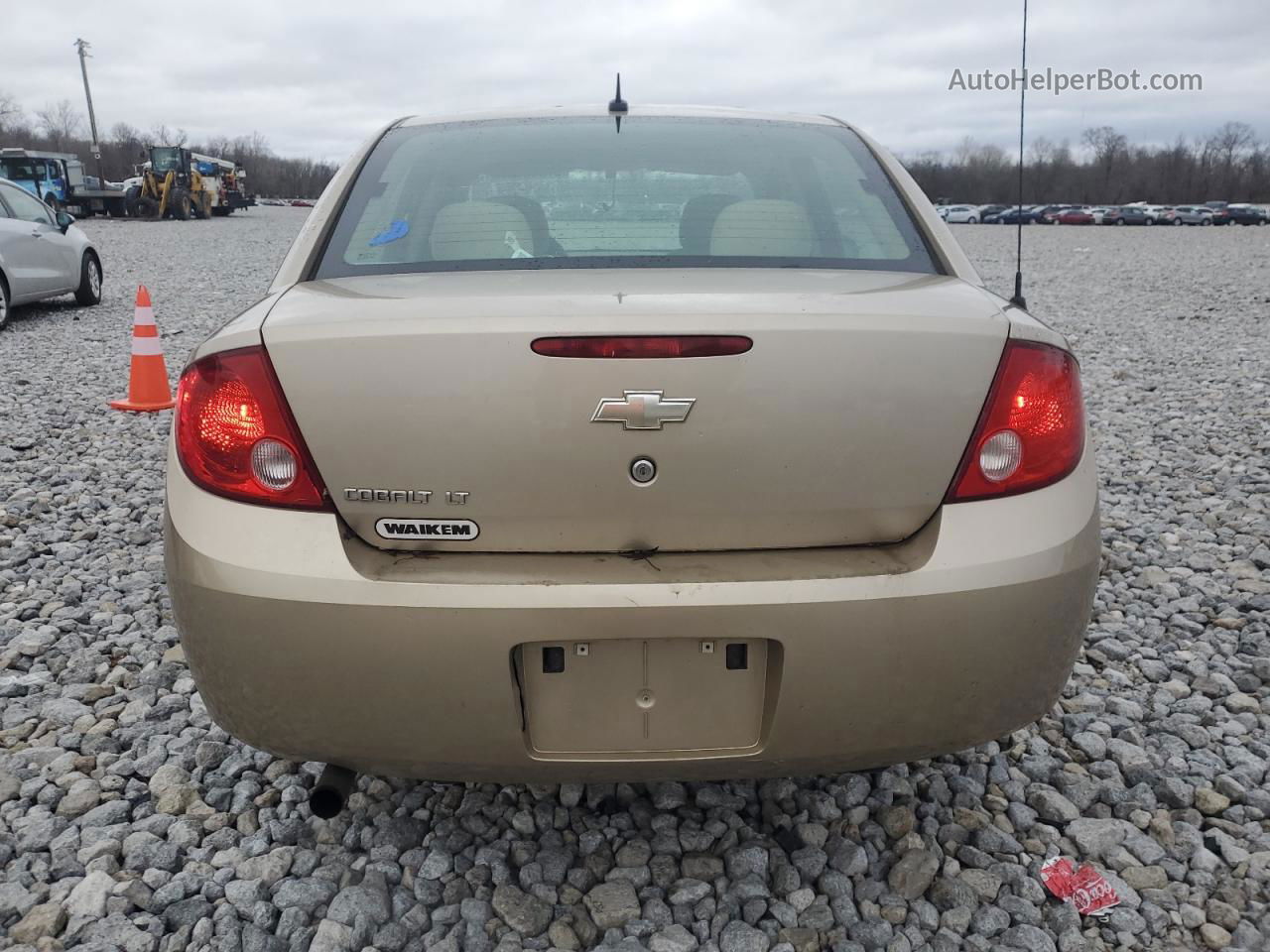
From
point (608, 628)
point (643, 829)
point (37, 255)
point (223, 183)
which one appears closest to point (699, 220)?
point (608, 628)

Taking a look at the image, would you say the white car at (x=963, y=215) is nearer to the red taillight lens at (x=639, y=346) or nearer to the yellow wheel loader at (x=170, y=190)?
the yellow wheel loader at (x=170, y=190)

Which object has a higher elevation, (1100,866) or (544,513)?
(544,513)

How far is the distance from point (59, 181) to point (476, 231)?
38188 mm

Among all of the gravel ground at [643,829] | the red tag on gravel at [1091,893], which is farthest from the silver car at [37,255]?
the red tag on gravel at [1091,893]

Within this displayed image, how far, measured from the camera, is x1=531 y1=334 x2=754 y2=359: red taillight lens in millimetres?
1556

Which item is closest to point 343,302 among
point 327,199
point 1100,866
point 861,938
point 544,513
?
point 544,513

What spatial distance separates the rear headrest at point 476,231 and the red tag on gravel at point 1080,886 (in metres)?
1.62

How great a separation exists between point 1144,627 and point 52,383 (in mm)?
6806

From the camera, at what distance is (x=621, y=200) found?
91.3 inches

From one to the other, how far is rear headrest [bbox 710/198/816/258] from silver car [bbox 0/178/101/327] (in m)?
8.97

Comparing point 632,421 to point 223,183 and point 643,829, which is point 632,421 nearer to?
point 643,829

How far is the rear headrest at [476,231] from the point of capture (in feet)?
6.82

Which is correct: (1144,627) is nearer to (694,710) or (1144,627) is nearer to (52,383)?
(694,710)

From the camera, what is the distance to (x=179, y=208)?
115ft
